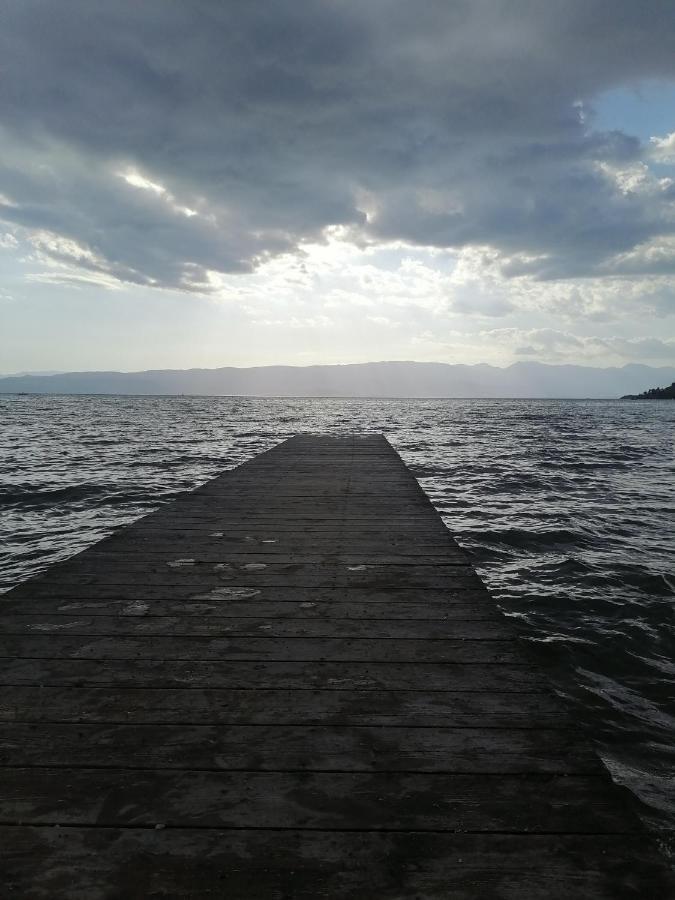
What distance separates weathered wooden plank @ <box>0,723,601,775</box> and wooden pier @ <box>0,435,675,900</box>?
12 mm

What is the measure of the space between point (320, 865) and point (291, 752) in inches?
27.4

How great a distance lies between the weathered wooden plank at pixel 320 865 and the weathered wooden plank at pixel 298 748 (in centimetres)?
41

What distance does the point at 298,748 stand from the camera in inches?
110

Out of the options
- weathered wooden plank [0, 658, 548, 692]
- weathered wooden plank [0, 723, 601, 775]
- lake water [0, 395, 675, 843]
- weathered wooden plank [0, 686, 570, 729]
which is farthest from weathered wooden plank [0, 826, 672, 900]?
lake water [0, 395, 675, 843]

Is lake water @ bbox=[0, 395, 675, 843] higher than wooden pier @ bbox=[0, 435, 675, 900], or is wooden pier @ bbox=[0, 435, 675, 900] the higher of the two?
wooden pier @ bbox=[0, 435, 675, 900]

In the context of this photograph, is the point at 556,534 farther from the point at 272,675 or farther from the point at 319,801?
the point at 319,801

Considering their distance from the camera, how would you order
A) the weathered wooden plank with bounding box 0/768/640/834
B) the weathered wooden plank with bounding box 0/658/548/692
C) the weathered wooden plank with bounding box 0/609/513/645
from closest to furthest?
the weathered wooden plank with bounding box 0/768/640/834
the weathered wooden plank with bounding box 0/658/548/692
the weathered wooden plank with bounding box 0/609/513/645

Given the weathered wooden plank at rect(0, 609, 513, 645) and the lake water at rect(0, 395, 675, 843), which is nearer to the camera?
the weathered wooden plank at rect(0, 609, 513, 645)

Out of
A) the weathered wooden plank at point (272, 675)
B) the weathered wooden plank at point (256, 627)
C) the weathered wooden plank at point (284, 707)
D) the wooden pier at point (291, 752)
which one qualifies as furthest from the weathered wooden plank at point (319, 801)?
the weathered wooden plank at point (256, 627)

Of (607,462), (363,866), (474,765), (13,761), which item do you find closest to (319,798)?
(363,866)

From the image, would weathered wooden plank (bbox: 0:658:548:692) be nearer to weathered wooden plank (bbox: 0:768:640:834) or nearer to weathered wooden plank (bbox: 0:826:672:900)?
weathered wooden plank (bbox: 0:768:640:834)


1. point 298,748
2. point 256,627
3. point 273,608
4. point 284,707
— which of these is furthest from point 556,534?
point 298,748

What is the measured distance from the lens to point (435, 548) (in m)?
6.60

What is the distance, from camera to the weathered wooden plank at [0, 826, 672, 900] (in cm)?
198
